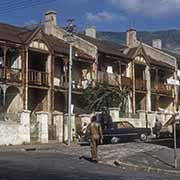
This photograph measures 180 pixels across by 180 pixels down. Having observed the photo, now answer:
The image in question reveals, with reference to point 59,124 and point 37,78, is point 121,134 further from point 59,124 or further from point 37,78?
point 37,78

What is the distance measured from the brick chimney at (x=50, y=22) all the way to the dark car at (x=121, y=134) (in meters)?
19.3

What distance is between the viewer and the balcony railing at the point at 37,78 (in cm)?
4153

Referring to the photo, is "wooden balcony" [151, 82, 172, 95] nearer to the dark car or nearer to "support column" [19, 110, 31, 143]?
the dark car

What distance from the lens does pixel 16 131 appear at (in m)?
32.9

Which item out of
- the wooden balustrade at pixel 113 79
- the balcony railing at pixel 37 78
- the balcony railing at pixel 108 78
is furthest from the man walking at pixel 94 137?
the balcony railing at pixel 108 78

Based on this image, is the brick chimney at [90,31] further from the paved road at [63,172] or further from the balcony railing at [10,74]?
the paved road at [63,172]

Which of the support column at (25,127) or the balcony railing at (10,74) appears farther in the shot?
the balcony railing at (10,74)

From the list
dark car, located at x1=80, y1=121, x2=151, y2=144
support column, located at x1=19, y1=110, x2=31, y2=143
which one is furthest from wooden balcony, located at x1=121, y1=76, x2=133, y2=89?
support column, located at x1=19, y1=110, x2=31, y2=143

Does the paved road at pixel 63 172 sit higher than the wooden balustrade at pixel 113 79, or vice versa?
the wooden balustrade at pixel 113 79

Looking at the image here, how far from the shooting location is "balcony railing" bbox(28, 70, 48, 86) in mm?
41531

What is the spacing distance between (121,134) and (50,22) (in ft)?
71.9

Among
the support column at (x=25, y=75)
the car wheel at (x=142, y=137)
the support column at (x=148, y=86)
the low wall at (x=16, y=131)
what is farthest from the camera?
the support column at (x=148, y=86)

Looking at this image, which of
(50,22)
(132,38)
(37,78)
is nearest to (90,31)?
(132,38)

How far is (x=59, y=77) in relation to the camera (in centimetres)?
4553
